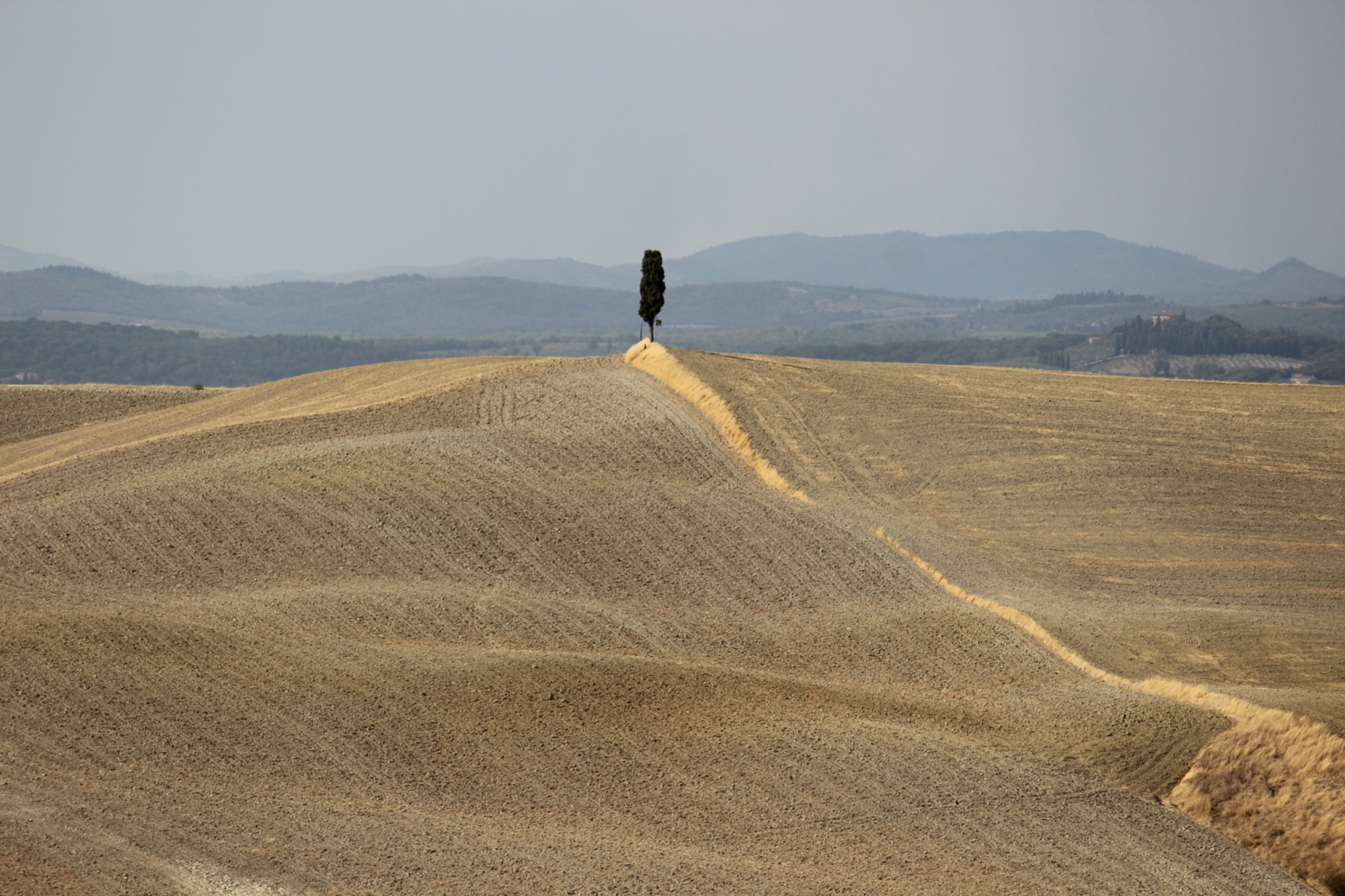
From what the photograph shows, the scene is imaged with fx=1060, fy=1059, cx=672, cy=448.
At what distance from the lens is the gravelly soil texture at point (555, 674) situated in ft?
47.7

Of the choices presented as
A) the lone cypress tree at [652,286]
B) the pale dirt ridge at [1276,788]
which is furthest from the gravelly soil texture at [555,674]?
the lone cypress tree at [652,286]

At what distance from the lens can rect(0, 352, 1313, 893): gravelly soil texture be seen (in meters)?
14.5

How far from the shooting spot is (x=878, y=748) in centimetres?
1848

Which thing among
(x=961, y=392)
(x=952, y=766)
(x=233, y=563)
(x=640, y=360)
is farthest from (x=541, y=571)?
(x=961, y=392)

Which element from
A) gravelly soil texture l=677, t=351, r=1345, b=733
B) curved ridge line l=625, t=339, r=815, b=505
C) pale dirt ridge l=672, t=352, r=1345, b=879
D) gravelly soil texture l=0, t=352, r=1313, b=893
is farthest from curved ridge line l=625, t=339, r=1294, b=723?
gravelly soil texture l=0, t=352, r=1313, b=893

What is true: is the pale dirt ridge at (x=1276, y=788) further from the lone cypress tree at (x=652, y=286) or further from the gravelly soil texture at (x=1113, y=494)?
the lone cypress tree at (x=652, y=286)

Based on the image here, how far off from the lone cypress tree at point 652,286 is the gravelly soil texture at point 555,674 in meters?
9.54

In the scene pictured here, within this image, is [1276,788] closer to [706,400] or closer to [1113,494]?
[1113,494]

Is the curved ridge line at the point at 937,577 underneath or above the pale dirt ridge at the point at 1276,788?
above

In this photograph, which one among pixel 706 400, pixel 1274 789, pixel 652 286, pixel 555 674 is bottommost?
pixel 1274 789

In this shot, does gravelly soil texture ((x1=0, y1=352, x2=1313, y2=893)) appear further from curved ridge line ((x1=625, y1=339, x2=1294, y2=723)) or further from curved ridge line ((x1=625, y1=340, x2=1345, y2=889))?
curved ridge line ((x1=625, y1=339, x2=1294, y2=723))

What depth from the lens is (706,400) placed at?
41.6 meters

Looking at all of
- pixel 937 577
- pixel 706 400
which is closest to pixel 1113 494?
pixel 937 577

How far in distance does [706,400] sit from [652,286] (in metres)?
8.69
